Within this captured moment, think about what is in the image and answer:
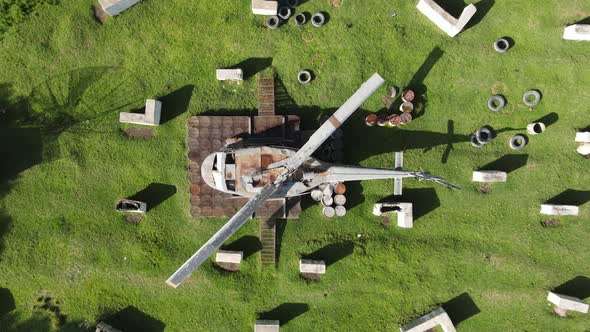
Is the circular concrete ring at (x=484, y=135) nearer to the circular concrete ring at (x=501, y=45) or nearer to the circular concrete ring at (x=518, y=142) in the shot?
the circular concrete ring at (x=518, y=142)

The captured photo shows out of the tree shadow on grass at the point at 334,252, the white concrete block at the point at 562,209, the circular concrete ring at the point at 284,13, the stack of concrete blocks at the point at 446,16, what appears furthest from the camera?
the tree shadow on grass at the point at 334,252

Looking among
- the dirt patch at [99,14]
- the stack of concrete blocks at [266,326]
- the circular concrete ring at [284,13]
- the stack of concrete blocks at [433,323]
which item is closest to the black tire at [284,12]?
the circular concrete ring at [284,13]

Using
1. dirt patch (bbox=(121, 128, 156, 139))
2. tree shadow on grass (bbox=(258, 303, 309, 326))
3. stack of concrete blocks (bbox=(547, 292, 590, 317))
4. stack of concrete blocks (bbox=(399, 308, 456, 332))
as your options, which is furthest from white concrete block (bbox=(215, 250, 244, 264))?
stack of concrete blocks (bbox=(547, 292, 590, 317))

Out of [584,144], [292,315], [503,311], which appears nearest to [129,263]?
[292,315]

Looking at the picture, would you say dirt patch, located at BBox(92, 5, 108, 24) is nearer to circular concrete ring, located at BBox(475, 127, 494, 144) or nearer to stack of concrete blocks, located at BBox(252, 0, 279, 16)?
stack of concrete blocks, located at BBox(252, 0, 279, 16)

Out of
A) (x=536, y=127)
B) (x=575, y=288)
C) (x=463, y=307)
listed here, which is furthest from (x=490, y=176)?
(x=575, y=288)

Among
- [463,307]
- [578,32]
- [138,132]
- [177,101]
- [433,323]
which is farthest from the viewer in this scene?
[138,132]

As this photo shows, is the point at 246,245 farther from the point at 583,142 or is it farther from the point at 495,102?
the point at 583,142
